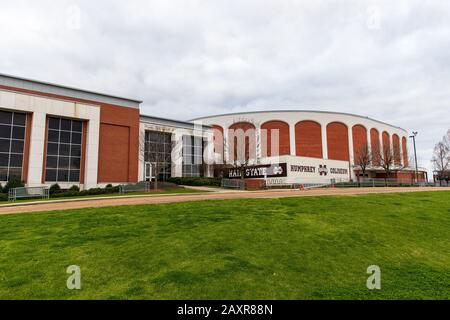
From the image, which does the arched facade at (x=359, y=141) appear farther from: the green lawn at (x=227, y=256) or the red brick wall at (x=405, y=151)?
the green lawn at (x=227, y=256)

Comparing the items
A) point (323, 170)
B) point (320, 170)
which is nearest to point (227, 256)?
point (320, 170)

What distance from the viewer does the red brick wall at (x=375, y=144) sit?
60794mm

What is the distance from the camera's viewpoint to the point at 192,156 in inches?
1882

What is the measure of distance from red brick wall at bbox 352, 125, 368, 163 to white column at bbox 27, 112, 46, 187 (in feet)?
189

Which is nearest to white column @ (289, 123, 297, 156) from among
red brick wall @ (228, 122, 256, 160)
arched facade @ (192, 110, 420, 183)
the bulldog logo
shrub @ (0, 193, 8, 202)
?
arched facade @ (192, 110, 420, 183)

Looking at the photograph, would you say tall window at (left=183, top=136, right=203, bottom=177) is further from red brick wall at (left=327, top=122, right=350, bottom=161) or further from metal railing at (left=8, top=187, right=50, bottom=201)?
red brick wall at (left=327, top=122, right=350, bottom=161)

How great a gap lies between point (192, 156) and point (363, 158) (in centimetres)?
3417

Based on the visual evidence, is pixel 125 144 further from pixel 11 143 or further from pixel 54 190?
pixel 11 143

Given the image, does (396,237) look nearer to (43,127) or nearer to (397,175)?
(43,127)

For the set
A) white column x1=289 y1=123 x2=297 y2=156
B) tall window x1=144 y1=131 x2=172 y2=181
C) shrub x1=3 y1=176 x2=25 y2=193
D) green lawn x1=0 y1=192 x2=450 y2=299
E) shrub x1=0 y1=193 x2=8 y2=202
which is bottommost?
green lawn x1=0 y1=192 x2=450 y2=299

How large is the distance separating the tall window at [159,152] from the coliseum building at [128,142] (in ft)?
0.45

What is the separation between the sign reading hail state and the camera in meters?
40.1

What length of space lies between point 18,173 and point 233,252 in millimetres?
31995
